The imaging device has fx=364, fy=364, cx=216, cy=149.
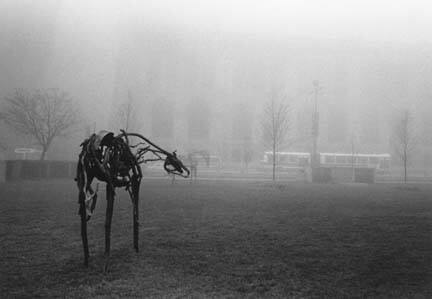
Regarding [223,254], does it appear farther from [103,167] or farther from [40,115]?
[40,115]

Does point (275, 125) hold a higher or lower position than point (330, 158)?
Answer: higher

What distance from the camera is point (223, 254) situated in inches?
284

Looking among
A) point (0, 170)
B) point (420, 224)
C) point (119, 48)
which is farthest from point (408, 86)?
point (0, 170)

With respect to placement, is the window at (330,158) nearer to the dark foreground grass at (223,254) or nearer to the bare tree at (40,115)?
the bare tree at (40,115)

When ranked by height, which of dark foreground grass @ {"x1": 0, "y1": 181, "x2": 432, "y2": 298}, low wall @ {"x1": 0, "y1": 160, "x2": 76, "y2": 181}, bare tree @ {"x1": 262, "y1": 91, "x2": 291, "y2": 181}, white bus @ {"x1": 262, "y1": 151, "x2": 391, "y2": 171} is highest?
bare tree @ {"x1": 262, "y1": 91, "x2": 291, "y2": 181}

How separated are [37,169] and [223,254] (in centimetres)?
2623

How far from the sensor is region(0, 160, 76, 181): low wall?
2720 cm

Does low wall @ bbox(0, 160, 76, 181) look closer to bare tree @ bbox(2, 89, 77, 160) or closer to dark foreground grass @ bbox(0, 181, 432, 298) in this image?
bare tree @ bbox(2, 89, 77, 160)

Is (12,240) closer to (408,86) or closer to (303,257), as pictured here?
(303,257)

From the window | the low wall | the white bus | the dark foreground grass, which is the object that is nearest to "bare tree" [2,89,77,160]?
the low wall

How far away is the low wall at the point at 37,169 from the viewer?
2720 centimetres

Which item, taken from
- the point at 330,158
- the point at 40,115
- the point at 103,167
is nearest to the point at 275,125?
the point at 330,158

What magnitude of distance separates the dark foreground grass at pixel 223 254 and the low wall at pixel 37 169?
16.3 metres

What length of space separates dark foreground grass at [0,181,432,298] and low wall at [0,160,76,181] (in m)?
16.3
